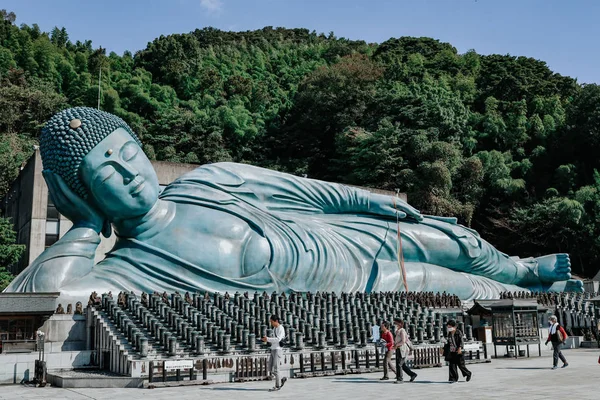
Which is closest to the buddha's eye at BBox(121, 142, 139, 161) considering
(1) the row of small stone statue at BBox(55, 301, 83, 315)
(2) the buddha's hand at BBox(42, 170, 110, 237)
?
(2) the buddha's hand at BBox(42, 170, 110, 237)

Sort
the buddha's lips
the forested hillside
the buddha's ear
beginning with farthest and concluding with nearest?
the forested hillside → the buddha's ear → the buddha's lips

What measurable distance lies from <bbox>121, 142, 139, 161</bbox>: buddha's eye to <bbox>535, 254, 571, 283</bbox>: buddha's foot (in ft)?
48.5

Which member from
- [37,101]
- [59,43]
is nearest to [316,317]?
[37,101]

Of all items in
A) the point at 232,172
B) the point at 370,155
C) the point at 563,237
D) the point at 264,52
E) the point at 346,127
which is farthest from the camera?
the point at 264,52

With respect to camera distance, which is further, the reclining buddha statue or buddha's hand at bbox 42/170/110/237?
buddha's hand at bbox 42/170/110/237

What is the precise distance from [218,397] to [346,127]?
36.0m

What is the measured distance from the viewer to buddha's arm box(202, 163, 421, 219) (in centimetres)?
1911

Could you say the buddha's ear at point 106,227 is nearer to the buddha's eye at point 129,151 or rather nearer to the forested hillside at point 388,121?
the buddha's eye at point 129,151

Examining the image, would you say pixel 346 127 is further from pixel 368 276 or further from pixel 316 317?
pixel 316 317

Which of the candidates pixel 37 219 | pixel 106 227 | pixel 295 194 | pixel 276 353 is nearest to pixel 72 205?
pixel 106 227

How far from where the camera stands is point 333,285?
18469 mm

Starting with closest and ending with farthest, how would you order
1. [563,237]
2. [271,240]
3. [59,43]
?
[271,240] < [563,237] < [59,43]

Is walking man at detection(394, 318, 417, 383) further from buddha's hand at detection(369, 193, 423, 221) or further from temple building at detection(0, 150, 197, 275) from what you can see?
temple building at detection(0, 150, 197, 275)

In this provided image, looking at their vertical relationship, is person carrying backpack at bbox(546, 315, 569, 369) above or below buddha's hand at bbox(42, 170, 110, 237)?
below
